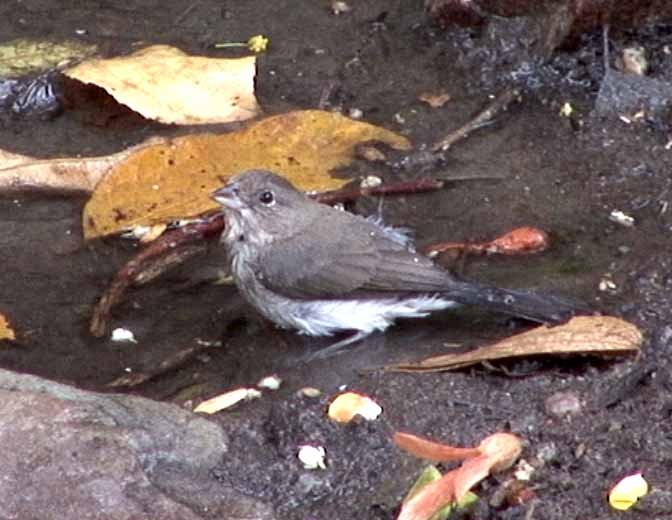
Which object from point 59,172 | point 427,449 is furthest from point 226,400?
point 59,172

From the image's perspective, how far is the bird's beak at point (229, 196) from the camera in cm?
692

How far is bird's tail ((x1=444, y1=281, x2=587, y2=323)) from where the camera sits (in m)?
6.20

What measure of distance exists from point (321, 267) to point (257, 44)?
1.69 m

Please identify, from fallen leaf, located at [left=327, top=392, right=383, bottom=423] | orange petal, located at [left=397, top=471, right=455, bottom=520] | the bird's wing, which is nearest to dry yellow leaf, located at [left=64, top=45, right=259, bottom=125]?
the bird's wing

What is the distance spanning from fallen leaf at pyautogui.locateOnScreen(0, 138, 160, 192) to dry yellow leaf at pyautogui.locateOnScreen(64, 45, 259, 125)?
1.34 feet

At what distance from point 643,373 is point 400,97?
8.17ft

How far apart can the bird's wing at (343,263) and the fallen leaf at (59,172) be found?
0.76 meters

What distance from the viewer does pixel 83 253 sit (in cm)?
679

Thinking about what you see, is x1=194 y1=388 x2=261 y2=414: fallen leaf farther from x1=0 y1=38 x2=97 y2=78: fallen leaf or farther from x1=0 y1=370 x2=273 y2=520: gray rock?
x1=0 y1=38 x2=97 y2=78: fallen leaf

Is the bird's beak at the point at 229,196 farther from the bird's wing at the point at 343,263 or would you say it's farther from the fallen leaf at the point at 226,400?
the fallen leaf at the point at 226,400

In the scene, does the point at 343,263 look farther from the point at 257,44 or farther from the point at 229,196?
the point at 257,44

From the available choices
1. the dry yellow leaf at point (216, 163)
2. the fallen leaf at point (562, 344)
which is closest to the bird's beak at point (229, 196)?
the dry yellow leaf at point (216, 163)

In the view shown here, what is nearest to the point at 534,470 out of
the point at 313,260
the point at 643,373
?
the point at 643,373

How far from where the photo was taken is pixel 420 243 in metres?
6.87
